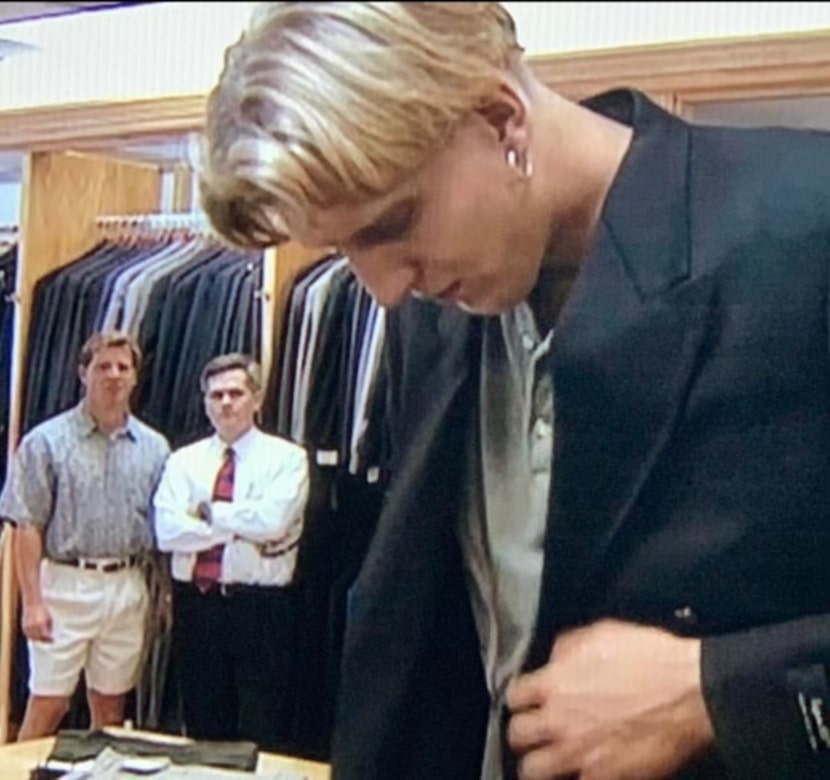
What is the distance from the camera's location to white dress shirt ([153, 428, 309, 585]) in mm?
2609

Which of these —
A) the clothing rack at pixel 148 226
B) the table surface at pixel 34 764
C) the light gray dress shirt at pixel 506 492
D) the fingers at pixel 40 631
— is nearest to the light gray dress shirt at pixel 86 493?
the fingers at pixel 40 631

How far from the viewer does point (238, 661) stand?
2.69m

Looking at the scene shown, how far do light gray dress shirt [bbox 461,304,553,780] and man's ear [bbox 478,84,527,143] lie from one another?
0.50 feet

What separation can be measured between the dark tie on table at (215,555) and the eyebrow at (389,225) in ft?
6.35

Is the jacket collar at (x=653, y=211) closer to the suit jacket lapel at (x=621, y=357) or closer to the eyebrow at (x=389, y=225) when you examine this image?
the suit jacket lapel at (x=621, y=357)

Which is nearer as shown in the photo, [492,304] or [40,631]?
[492,304]

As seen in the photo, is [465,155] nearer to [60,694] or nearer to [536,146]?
[536,146]

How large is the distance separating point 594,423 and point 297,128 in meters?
0.21

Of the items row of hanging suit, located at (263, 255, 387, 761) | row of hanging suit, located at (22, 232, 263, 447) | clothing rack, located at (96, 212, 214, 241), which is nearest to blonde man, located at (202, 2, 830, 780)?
row of hanging suit, located at (263, 255, 387, 761)

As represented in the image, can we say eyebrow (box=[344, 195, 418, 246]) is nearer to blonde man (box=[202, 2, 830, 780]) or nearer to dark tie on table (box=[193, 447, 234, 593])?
blonde man (box=[202, 2, 830, 780])

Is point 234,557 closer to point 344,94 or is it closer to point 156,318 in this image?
point 156,318

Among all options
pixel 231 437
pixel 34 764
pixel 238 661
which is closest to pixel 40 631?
pixel 238 661

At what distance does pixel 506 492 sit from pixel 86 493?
1991 millimetres

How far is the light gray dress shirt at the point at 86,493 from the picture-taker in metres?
2.78
